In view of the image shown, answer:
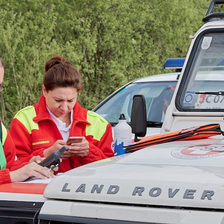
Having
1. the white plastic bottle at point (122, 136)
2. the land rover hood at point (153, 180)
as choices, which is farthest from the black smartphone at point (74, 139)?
the land rover hood at point (153, 180)

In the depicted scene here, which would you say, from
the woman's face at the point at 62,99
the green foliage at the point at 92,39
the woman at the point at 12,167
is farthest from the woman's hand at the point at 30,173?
the green foliage at the point at 92,39

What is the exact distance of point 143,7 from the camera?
1146 centimetres

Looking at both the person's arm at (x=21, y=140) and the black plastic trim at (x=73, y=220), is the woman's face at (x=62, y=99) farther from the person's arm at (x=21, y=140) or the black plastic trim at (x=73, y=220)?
the black plastic trim at (x=73, y=220)

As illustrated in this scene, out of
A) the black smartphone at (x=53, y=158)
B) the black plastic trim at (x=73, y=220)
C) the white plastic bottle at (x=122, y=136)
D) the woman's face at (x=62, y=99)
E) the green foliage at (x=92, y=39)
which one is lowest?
the green foliage at (x=92, y=39)

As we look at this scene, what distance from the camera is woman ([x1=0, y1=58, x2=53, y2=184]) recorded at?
291 cm

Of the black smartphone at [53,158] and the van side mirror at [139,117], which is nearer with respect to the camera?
the black smartphone at [53,158]

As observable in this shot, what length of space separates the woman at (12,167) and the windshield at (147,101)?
300 cm

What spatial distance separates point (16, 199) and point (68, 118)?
1.21 meters

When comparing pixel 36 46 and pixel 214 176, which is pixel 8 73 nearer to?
pixel 36 46

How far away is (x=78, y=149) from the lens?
3246 millimetres

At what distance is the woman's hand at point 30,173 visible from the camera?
9.56 ft

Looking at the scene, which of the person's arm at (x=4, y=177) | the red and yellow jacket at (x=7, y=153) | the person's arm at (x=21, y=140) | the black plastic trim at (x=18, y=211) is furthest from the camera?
the person's arm at (x=21, y=140)

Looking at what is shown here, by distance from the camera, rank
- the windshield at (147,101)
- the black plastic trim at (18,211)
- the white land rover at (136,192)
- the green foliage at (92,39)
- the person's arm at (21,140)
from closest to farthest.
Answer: the white land rover at (136,192) → the black plastic trim at (18,211) → the person's arm at (21,140) → the windshield at (147,101) → the green foliage at (92,39)

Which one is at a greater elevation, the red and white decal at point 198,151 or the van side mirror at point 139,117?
the red and white decal at point 198,151
